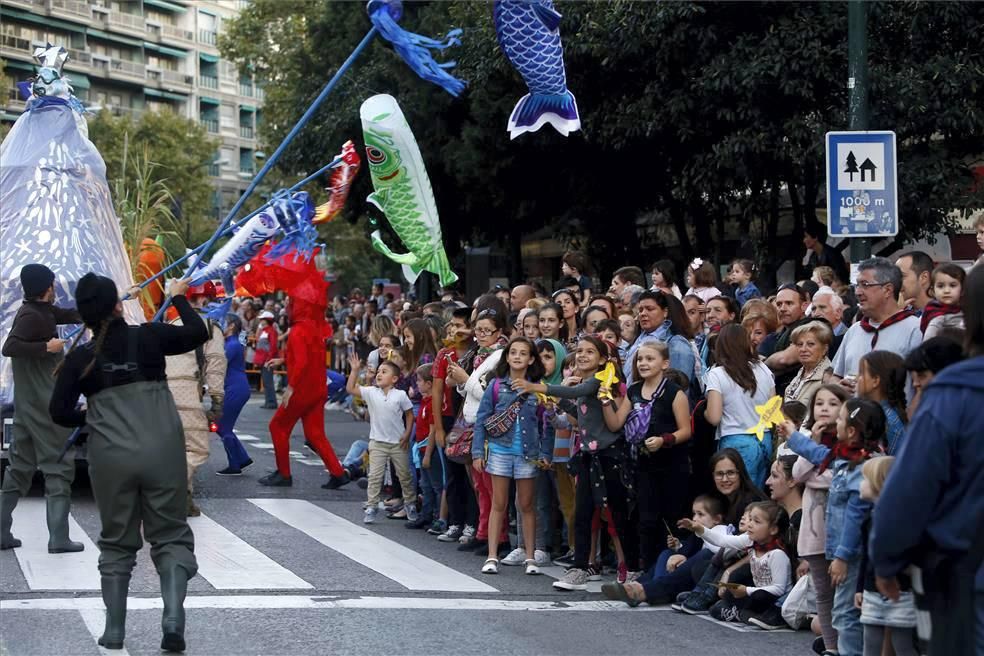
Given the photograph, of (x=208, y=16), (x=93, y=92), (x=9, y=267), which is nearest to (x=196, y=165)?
(x=93, y=92)

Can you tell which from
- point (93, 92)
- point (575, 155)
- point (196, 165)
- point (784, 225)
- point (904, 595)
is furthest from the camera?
point (93, 92)

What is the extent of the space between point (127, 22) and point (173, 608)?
73852 millimetres

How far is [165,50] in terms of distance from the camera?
3162 inches

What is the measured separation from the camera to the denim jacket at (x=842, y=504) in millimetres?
6250

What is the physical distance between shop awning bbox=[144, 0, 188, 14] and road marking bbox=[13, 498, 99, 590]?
2833 inches

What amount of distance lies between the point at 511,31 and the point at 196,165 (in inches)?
1930

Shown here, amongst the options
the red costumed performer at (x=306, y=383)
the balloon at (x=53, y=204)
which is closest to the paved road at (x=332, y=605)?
the balloon at (x=53, y=204)

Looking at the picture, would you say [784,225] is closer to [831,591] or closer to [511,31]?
[511,31]

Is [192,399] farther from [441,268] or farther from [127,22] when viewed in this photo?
[127,22]

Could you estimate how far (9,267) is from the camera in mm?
12172

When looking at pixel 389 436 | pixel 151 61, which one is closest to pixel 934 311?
pixel 389 436

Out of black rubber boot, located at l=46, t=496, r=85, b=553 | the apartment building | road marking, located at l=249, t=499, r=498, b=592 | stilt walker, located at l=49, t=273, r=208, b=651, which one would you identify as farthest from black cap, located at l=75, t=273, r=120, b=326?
Answer: the apartment building

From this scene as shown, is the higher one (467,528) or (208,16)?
(208,16)

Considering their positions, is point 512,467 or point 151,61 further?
point 151,61
